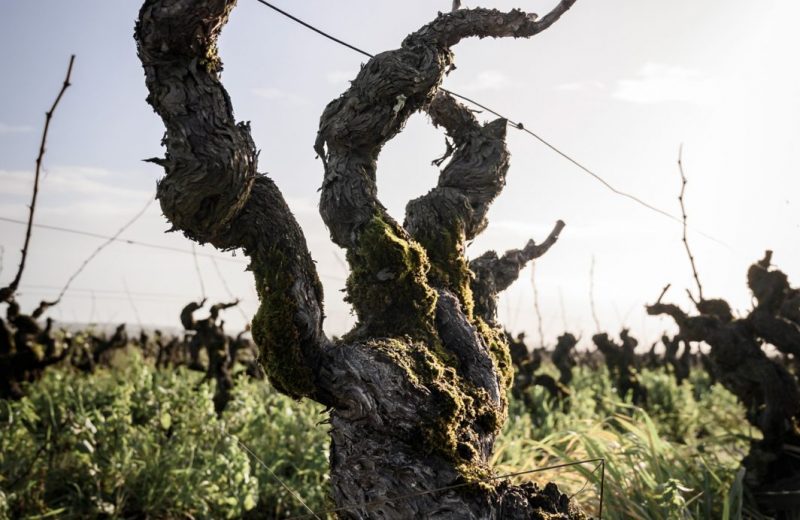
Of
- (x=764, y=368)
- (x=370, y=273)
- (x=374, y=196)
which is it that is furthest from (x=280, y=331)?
(x=764, y=368)

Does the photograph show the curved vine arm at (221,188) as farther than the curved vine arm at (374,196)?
No

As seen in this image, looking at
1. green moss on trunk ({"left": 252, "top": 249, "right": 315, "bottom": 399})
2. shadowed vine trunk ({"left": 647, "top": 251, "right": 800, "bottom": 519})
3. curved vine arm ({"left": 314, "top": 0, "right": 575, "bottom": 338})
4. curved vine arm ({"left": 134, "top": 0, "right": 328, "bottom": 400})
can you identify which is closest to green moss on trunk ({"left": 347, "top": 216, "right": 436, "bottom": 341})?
curved vine arm ({"left": 314, "top": 0, "right": 575, "bottom": 338})

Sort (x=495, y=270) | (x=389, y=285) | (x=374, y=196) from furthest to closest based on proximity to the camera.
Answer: (x=495, y=270)
(x=374, y=196)
(x=389, y=285)

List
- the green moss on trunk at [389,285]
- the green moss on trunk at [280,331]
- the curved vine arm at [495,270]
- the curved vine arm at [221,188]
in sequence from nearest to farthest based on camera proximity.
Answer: the curved vine arm at [221,188] → the green moss on trunk at [280,331] → the green moss on trunk at [389,285] → the curved vine arm at [495,270]

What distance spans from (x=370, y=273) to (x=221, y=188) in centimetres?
90

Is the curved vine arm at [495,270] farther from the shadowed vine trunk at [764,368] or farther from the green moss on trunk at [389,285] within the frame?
the shadowed vine trunk at [764,368]

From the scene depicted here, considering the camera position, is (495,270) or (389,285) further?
(495,270)

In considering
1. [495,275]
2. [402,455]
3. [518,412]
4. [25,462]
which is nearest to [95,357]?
[25,462]

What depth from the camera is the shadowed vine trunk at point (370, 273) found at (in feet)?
8.81

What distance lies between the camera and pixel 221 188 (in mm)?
2693

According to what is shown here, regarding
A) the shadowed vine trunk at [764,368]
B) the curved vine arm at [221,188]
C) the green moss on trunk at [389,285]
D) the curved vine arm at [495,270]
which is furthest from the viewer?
the shadowed vine trunk at [764,368]

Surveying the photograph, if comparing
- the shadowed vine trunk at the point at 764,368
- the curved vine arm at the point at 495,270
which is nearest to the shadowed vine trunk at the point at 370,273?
the curved vine arm at the point at 495,270

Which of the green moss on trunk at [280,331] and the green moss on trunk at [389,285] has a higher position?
the green moss on trunk at [389,285]

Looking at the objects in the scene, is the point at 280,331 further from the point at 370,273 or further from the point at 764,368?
the point at 764,368
